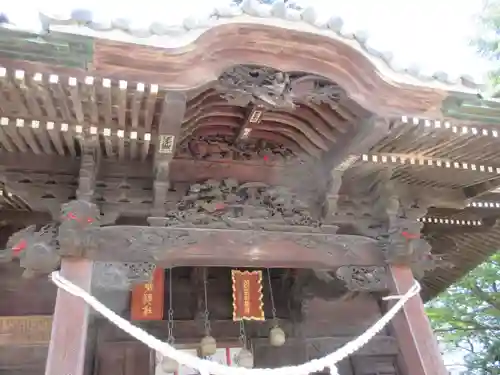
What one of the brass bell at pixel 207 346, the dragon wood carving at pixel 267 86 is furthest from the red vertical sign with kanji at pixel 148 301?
the dragon wood carving at pixel 267 86

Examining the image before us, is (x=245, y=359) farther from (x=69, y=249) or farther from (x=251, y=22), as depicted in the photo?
(x=251, y=22)

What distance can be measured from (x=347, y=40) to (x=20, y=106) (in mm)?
2918

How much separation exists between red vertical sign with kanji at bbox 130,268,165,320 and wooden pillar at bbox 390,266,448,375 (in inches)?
110

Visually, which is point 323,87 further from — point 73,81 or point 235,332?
point 235,332

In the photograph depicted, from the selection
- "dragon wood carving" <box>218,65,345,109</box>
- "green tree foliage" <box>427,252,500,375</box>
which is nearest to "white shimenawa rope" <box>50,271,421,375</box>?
"dragon wood carving" <box>218,65,345,109</box>

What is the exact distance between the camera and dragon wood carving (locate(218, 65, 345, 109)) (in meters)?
4.15

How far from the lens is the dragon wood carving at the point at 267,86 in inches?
163

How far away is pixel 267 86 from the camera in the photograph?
416cm

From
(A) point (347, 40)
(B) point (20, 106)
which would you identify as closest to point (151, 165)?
(B) point (20, 106)

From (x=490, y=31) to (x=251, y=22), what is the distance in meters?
8.79

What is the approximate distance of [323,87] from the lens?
14.3 ft

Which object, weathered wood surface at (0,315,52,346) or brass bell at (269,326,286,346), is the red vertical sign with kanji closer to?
weathered wood surface at (0,315,52,346)

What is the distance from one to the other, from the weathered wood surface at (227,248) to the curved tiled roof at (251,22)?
1812 millimetres

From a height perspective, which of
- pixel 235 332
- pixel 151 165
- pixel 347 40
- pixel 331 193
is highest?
pixel 347 40
